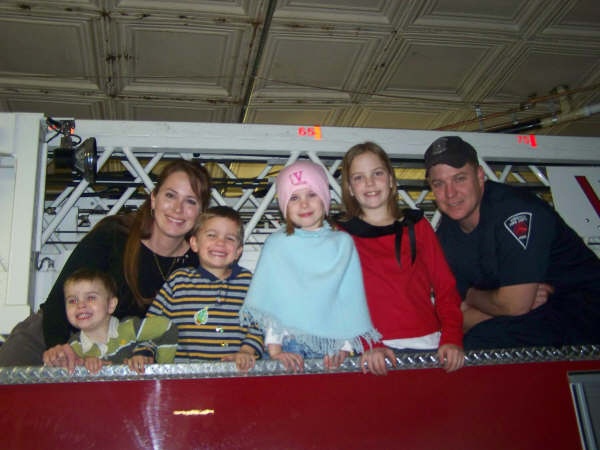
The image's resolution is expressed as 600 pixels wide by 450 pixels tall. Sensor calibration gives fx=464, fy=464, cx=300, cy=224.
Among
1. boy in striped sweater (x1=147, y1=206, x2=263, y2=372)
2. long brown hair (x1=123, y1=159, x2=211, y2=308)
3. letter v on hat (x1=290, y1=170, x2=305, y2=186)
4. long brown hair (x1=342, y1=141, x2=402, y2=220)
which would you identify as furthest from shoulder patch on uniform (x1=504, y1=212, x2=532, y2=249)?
long brown hair (x1=123, y1=159, x2=211, y2=308)

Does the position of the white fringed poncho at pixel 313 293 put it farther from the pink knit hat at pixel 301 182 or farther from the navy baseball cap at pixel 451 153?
the navy baseball cap at pixel 451 153

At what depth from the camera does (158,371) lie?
1508 mm

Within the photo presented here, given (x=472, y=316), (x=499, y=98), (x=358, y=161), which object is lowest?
(x=472, y=316)

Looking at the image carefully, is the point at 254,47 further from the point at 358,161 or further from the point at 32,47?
the point at 358,161

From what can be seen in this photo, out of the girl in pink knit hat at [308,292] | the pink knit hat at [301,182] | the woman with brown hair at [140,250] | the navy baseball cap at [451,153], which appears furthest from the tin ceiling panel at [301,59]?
the girl in pink knit hat at [308,292]

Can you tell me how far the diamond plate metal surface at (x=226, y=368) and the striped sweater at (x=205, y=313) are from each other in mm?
518

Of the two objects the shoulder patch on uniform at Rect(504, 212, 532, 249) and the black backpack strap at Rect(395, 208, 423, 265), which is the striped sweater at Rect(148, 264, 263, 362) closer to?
the black backpack strap at Rect(395, 208, 423, 265)

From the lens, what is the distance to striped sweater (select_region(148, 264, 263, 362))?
6.81 feet

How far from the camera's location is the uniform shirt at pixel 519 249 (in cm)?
231

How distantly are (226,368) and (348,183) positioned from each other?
129cm

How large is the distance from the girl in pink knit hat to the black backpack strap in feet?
0.88

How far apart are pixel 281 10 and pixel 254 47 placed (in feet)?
2.20

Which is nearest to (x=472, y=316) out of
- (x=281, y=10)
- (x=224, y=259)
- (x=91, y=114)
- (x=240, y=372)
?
(x=224, y=259)

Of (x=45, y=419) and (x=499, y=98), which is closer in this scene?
(x=45, y=419)
